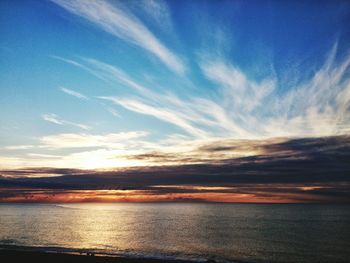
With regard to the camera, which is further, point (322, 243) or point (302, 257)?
point (322, 243)

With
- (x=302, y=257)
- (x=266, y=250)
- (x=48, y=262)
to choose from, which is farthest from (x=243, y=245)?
(x=48, y=262)

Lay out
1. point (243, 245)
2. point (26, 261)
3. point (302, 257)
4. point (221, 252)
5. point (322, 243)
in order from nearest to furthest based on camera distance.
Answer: point (26, 261)
point (302, 257)
point (221, 252)
point (243, 245)
point (322, 243)

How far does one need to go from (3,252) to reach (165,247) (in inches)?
1194

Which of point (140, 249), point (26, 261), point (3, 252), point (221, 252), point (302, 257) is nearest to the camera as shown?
point (26, 261)

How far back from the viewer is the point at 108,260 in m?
41.2

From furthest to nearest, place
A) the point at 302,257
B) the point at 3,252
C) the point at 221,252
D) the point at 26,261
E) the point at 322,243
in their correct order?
the point at 322,243 → the point at 221,252 → the point at 302,257 → the point at 3,252 → the point at 26,261

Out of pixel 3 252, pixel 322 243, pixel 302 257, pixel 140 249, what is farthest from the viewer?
pixel 322 243

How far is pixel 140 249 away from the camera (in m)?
62.2

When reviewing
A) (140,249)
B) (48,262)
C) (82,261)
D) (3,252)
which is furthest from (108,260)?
(140,249)

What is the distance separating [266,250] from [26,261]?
42.1 m

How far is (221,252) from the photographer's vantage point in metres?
58.4

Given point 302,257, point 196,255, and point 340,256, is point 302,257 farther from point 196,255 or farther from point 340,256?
point 196,255

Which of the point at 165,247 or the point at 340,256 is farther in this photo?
the point at 165,247

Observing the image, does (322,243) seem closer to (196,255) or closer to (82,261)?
(196,255)
